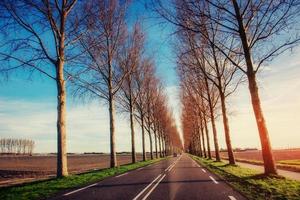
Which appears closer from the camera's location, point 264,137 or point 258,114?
point 264,137

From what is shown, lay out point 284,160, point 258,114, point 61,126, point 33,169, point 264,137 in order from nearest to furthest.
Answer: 1. point 264,137
2. point 258,114
3. point 61,126
4. point 284,160
5. point 33,169

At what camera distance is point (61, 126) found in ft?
54.0

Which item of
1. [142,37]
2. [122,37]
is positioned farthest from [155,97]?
[122,37]

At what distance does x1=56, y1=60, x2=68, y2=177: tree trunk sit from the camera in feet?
53.7

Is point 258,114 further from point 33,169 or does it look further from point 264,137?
point 33,169

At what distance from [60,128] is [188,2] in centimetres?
912

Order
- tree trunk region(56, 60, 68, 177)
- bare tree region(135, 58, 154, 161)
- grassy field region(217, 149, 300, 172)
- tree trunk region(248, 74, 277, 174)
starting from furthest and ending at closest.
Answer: bare tree region(135, 58, 154, 161)
grassy field region(217, 149, 300, 172)
tree trunk region(56, 60, 68, 177)
tree trunk region(248, 74, 277, 174)

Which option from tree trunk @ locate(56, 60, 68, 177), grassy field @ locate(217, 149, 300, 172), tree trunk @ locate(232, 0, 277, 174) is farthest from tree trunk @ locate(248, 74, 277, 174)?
tree trunk @ locate(56, 60, 68, 177)

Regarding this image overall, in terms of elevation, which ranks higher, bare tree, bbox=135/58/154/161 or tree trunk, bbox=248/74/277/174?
bare tree, bbox=135/58/154/161

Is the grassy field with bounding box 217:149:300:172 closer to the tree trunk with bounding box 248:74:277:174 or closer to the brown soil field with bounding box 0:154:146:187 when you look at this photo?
the tree trunk with bounding box 248:74:277:174

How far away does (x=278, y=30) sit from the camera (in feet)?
48.2

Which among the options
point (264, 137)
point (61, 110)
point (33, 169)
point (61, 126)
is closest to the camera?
point (264, 137)

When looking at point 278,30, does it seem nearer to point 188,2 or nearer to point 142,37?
point 188,2

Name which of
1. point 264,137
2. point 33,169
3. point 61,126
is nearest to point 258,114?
→ point 264,137
